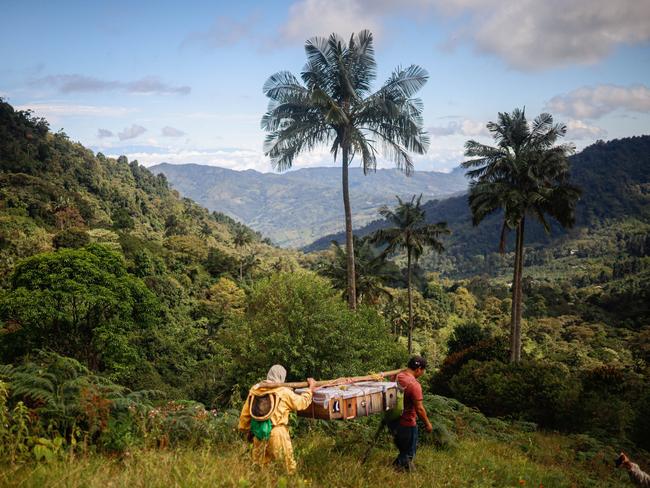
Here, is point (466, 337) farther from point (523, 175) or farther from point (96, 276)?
point (96, 276)

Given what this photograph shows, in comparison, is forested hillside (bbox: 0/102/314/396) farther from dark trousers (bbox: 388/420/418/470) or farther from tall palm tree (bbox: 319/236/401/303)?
tall palm tree (bbox: 319/236/401/303)

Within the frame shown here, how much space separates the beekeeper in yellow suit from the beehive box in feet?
0.71

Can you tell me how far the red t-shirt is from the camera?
6105mm

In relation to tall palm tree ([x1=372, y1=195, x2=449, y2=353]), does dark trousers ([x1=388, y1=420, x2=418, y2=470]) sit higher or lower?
lower

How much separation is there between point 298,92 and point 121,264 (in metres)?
19.2

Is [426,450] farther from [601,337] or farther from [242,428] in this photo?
[601,337]

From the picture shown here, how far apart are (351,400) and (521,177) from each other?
2114 centimetres

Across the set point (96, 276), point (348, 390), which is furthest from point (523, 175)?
point (96, 276)

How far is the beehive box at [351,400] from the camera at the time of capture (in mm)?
5438

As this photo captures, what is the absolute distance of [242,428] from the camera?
5469 millimetres

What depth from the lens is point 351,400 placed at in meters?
5.56

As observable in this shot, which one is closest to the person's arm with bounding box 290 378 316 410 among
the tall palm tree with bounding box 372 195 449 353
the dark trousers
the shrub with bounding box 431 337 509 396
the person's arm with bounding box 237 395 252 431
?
the person's arm with bounding box 237 395 252 431

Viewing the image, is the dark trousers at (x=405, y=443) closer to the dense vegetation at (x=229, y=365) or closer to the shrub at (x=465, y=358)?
the dense vegetation at (x=229, y=365)

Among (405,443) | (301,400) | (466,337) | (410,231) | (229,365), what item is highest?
(410,231)
